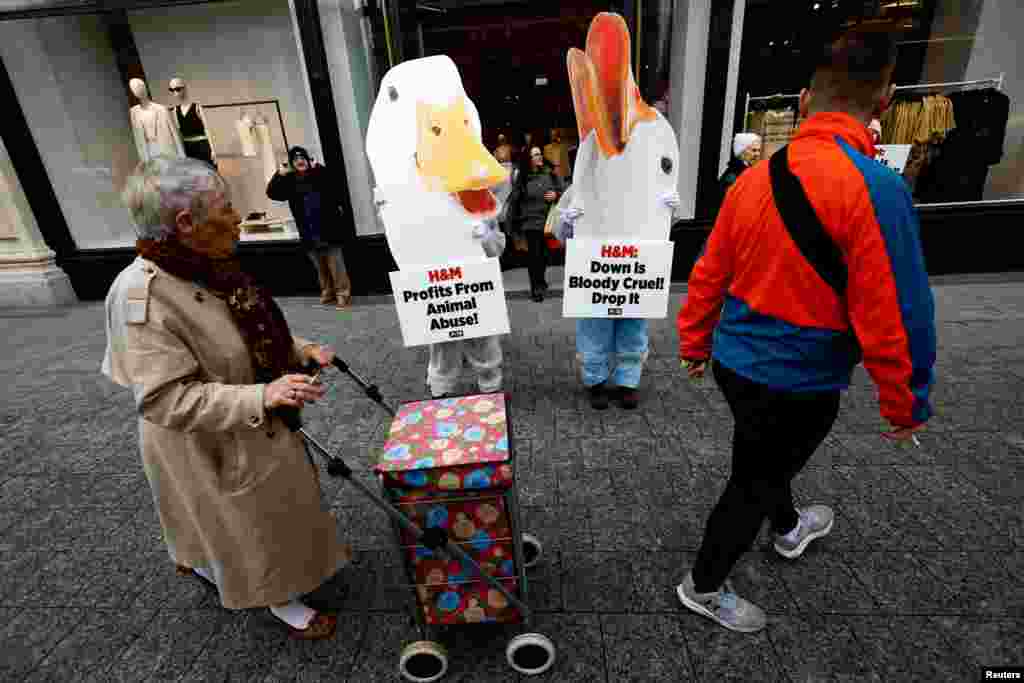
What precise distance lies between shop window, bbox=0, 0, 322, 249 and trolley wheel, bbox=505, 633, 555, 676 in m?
6.12

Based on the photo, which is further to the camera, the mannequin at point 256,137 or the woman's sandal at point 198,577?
the mannequin at point 256,137

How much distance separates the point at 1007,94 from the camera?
6.14 meters

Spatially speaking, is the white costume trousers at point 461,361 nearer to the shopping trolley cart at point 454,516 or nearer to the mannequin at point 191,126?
the shopping trolley cart at point 454,516

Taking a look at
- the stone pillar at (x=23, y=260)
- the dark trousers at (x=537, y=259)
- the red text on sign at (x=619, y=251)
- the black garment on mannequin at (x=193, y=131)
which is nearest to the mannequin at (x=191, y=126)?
the black garment on mannequin at (x=193, y=131)

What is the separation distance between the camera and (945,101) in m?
5.96

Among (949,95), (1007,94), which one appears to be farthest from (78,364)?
(1007,94)

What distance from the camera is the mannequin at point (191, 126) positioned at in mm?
6414

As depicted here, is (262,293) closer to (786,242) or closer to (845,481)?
(786,242)

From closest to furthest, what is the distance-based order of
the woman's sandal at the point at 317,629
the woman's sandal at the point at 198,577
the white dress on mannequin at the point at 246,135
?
1. the woman's sandal at the point at 317,629
2. the woman's sandal at the point at 198,577
3. the white dress on mannequin at the point at 246,135

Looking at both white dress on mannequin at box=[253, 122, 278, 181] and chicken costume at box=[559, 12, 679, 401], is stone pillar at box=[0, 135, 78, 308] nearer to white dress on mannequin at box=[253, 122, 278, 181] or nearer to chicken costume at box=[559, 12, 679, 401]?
white dress on mannequin at box=[253, 122, 278, 181]

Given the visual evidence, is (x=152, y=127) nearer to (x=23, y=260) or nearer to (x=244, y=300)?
(x=23, y=260)

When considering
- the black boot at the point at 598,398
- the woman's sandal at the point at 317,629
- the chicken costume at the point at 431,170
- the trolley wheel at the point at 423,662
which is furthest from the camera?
the black boot at the point at 598,398

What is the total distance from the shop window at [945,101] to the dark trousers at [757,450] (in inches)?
199

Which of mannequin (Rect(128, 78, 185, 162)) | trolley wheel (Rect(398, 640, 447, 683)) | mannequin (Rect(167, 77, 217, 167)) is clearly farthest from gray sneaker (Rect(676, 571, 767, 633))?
mannequin (Rect(128, 78, 185, 162))
